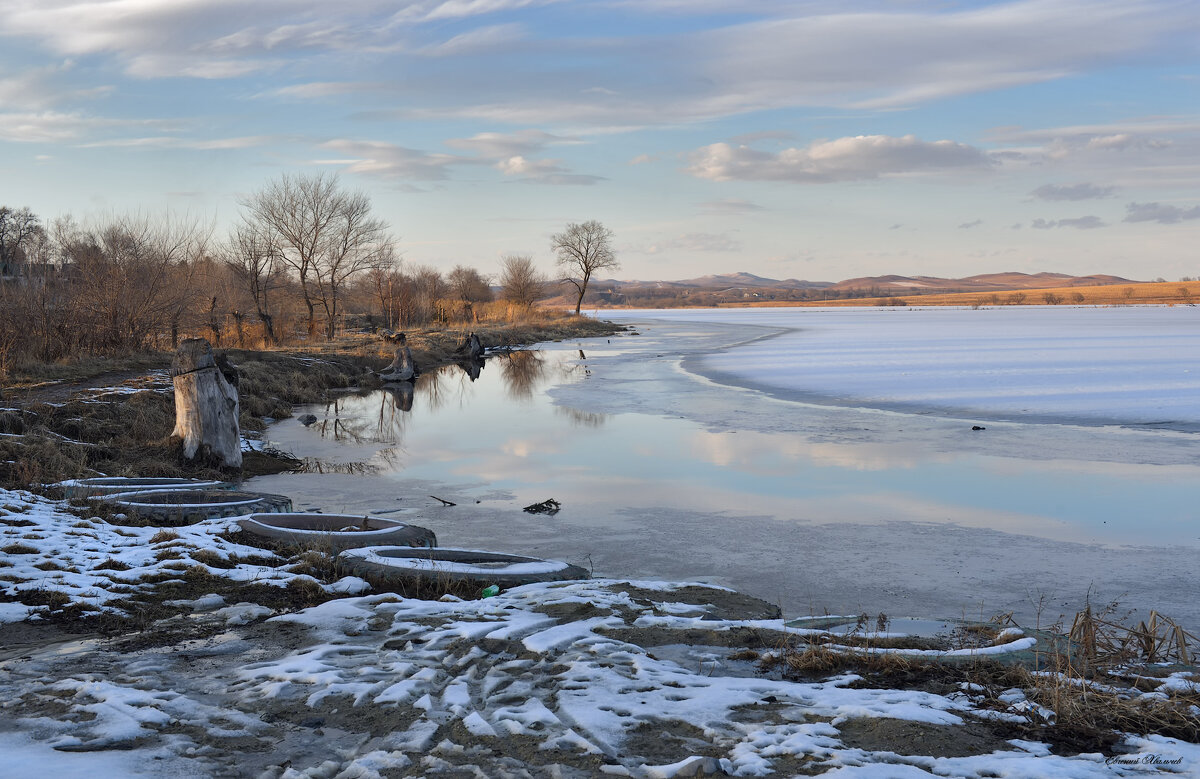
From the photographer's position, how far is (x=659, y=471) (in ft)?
36.2

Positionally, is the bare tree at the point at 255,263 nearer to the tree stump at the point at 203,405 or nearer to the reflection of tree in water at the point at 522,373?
the reflection of tree in water at the point at 522,373

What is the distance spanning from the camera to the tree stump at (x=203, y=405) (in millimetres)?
10680

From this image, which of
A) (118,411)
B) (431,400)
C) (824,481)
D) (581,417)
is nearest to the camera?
(824,481)

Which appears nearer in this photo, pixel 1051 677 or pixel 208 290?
pixel 1051 677

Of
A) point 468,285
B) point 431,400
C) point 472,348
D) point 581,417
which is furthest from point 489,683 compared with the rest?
point 468,285

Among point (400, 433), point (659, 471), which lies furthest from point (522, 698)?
point (400, 433)

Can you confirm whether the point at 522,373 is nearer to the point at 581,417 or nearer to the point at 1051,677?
the point at 581,417

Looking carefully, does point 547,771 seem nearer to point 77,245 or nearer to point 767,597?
point 767,597

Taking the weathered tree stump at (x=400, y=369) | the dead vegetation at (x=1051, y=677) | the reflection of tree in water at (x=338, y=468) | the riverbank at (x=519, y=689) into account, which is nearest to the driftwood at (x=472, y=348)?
the weathered tree stump at (x=400, y=369)

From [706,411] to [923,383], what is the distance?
715 centimetres

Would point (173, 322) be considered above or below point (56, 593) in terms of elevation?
above

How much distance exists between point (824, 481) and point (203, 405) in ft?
26.7

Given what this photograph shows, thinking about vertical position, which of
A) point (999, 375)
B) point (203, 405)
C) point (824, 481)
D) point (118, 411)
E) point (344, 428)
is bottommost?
point (824, 481)

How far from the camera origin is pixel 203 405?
10.8 metres
